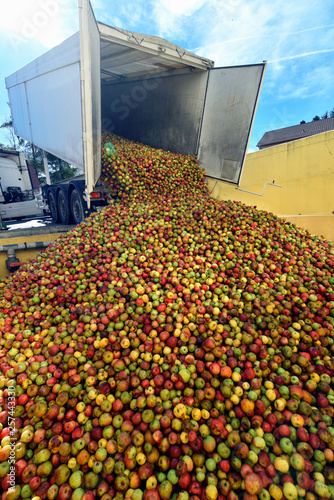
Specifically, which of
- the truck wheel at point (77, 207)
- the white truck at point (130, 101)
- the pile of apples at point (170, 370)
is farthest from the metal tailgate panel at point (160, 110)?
the pile of apples at point (170, 370)

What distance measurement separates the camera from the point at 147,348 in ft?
10.2

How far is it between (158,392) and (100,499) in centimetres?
102

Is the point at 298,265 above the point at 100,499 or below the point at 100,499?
above

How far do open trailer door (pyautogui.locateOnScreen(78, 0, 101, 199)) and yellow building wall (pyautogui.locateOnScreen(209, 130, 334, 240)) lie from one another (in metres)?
4.52

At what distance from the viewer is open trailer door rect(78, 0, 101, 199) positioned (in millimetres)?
4936

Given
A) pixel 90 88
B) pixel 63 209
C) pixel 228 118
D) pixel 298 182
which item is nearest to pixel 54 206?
pixel 63 209

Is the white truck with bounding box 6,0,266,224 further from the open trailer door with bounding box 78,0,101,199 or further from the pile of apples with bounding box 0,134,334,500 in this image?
the pile of apples with bounding box 0,134,334,500

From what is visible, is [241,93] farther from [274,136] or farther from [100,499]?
[274,136]

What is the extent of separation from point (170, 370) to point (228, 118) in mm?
7721

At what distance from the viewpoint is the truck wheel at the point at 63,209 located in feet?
29.4

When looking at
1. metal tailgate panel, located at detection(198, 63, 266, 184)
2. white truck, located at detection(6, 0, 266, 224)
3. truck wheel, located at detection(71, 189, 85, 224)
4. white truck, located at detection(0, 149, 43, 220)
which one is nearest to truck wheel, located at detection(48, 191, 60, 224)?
white truck, located at detection(6, 0, 266, 224)

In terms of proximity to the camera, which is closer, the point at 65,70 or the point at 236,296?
the point at 236,296

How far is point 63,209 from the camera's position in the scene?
31.3ft

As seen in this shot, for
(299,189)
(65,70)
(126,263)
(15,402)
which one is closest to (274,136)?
(299,189)
